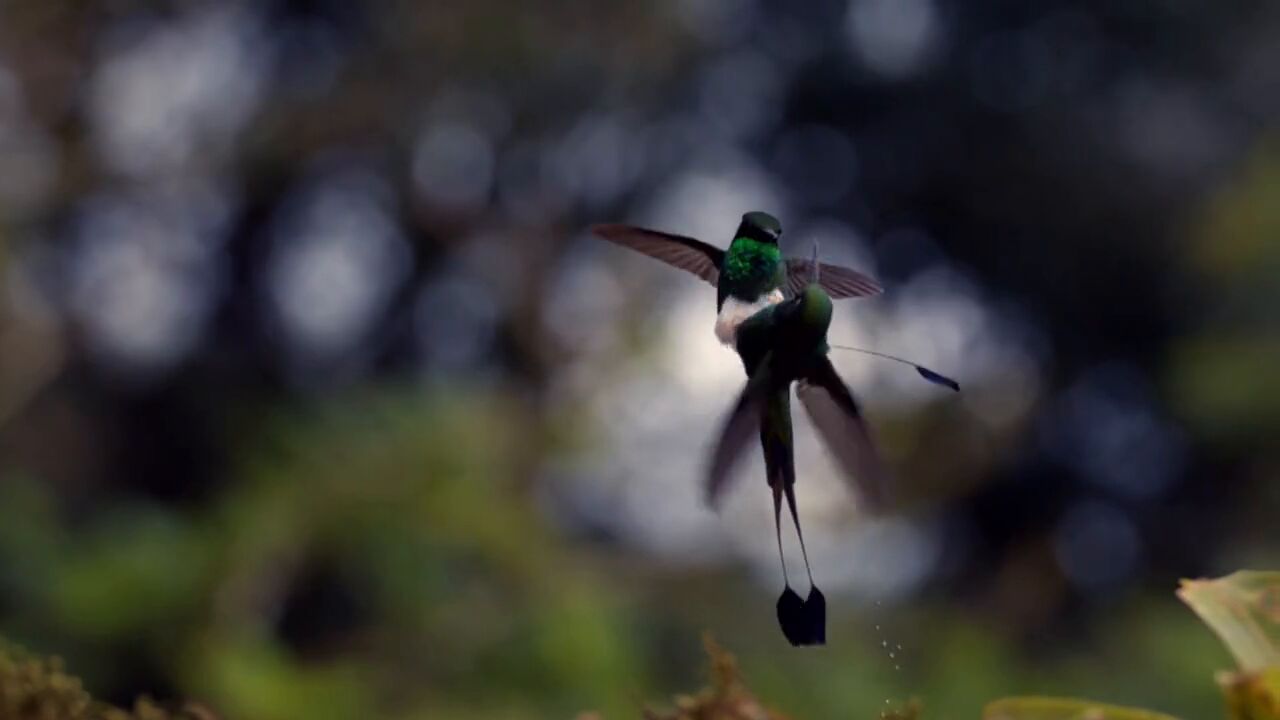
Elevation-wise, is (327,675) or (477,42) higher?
(477,42)

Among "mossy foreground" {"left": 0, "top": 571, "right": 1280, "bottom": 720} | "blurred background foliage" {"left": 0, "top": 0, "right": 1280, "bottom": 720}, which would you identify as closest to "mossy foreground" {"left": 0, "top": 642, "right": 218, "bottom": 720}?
"mossy foreground" {"left": 0, "top": 571, "right": 1280, "bottom": 720}

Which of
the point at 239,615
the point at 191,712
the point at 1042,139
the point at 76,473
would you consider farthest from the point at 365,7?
the point at 191,712

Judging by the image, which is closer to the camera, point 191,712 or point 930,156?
point 191,712

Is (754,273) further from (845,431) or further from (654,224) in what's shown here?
(654,224)

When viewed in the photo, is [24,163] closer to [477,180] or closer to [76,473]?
[76,473]

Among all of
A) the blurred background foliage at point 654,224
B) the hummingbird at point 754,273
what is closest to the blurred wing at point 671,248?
the hummingbird at point 754,273

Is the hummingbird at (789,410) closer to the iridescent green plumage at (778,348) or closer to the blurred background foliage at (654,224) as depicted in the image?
the iridescent green plumage at (778,348)
